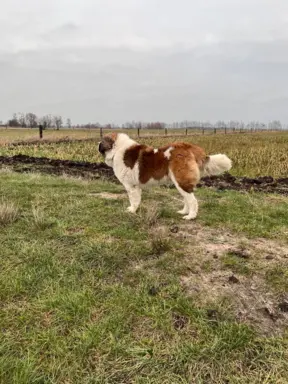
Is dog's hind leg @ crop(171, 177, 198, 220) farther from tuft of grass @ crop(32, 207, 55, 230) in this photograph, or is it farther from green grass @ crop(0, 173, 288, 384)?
tuft of grass @ crop(32, 207, 55, 230)

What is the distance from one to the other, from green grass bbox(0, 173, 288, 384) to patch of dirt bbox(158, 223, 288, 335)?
0.09m

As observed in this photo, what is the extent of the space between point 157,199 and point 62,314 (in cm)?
450

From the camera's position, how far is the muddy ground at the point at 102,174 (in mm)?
9781

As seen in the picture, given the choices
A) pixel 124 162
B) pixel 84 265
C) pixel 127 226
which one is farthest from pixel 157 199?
pixel 84 265

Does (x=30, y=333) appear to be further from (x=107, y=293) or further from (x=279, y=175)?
(x=279, y=175)

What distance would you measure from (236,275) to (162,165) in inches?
99.9

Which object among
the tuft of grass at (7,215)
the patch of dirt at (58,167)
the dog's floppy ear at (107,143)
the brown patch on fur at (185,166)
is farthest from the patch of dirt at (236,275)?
the patch of dirt at (58,167)

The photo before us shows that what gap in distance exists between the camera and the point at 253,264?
14.3ft

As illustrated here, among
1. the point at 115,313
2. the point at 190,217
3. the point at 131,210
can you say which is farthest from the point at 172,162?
the point at 115,313

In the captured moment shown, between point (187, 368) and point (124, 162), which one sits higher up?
point (124, 162)

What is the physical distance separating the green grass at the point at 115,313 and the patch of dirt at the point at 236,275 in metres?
0.09

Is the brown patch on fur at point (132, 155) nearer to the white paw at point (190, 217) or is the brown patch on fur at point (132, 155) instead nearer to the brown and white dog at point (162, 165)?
the brown and white dog at point (162, 165)

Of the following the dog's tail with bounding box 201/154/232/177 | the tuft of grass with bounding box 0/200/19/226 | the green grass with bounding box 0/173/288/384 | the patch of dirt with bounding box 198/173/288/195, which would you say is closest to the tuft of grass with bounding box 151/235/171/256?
the green grass with bounding box 0/173/288/384

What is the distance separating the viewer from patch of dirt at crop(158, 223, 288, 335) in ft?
11.3
